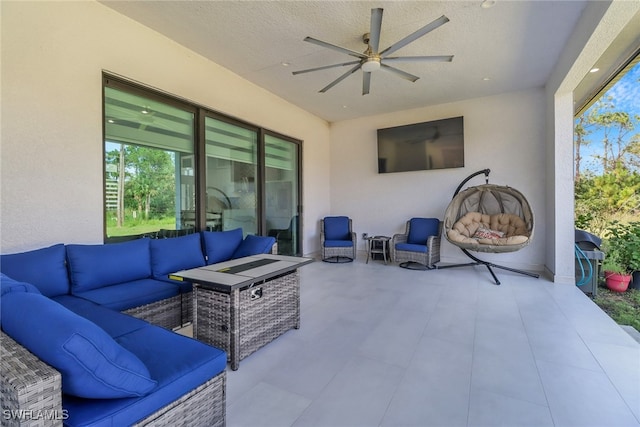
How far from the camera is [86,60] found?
2.68m

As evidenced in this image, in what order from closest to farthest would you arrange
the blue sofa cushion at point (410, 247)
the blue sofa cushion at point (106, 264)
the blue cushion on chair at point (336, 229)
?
the blue sofa cushion at point (106, 264)
the blue sofa cushion at point (410, 247)
the blue cushion on chair at point (336, 229)

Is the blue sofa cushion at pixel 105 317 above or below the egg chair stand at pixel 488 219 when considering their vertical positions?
below

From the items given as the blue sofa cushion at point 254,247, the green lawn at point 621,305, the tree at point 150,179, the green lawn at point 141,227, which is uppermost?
the tree at point 150,179

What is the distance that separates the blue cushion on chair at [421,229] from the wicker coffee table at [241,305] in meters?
3.53

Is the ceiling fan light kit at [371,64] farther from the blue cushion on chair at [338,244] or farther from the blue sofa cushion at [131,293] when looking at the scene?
the blue cushion on chair at [338,244]

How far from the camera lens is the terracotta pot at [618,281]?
153 inches

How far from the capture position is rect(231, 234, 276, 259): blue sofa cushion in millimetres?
3387

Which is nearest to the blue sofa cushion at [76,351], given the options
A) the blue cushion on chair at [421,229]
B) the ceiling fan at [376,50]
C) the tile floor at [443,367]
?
the tile floor at [443,367]

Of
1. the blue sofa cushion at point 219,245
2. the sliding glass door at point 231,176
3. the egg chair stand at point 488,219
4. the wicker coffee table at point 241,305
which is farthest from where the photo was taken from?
the egg chair stand at point 488,219

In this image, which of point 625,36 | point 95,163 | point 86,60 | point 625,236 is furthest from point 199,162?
point 625,236

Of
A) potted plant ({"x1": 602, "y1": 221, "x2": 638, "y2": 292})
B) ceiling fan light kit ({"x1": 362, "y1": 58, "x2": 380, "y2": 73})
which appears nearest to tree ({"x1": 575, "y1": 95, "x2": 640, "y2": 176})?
potted plant ({"x1": 602, "y1": 221, "x2": 638, "y2": 292})

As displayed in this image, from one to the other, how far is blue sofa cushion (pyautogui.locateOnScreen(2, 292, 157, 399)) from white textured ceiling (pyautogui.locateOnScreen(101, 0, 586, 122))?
115 inches

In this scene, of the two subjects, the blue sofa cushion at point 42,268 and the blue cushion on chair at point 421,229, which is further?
the blue cushion on chair at point 421,229

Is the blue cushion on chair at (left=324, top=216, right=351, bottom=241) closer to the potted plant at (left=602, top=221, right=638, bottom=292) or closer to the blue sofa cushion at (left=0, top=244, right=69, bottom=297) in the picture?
the potted plant at (left=602, top=221, right=638, bottom=292)
